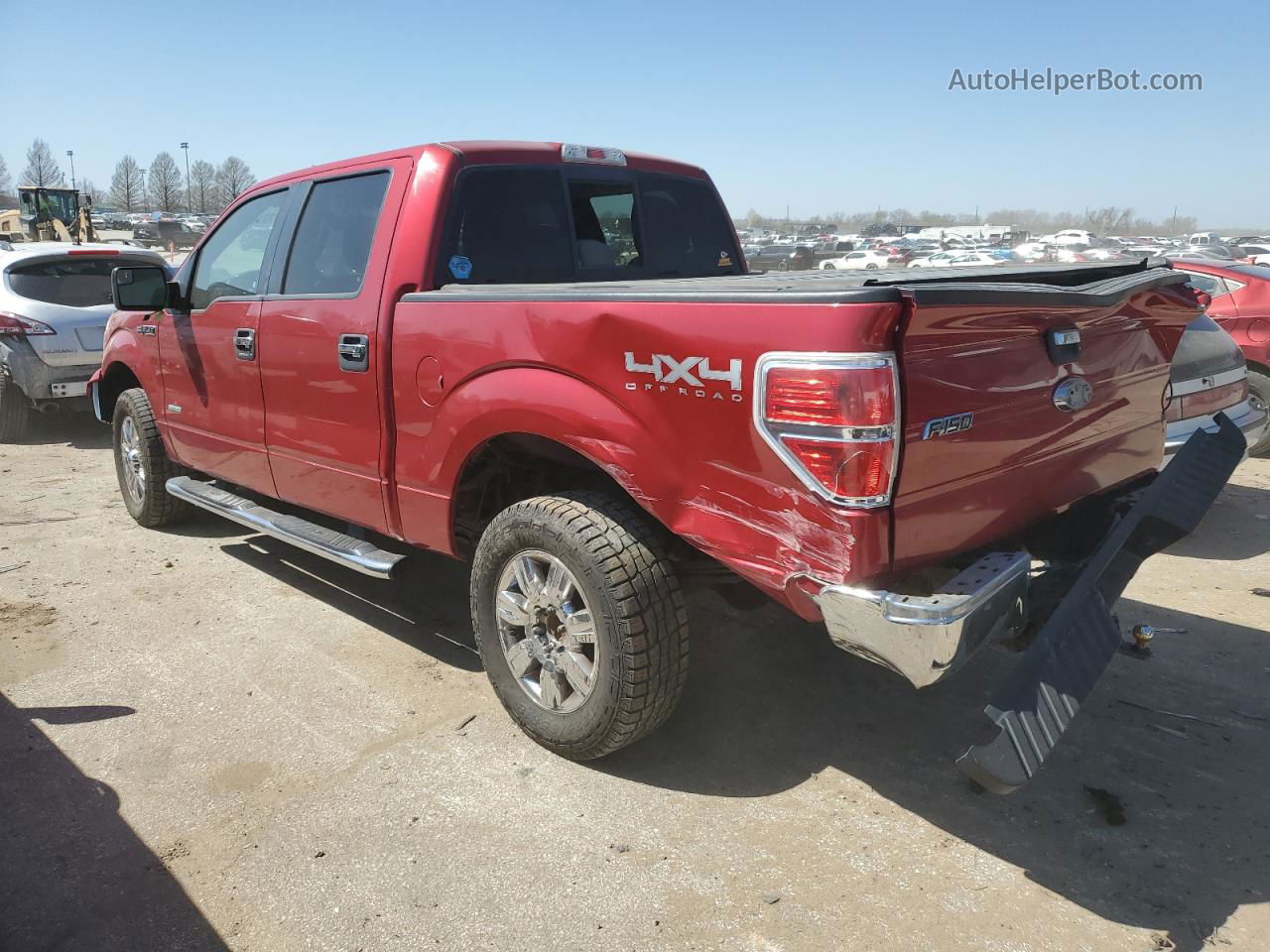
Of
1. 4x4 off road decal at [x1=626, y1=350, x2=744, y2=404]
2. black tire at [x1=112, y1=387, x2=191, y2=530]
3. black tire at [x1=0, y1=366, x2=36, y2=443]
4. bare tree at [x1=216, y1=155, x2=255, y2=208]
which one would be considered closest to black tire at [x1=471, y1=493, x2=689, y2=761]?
4x4 off road decal at [x1=626, y1=350, x2=744, y2=404]

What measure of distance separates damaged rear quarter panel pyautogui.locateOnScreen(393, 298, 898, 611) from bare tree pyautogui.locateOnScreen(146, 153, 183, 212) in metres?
109

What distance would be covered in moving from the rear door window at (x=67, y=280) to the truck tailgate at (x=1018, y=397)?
321 inches

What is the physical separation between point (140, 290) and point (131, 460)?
1.56 m

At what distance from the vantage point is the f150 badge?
7.64ft

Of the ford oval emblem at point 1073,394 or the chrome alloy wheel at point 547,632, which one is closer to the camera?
the ford oval emblem at point 1073,394

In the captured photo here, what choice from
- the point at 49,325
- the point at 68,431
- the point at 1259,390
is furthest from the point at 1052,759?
the point at 68,431

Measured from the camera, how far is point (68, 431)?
366 inches

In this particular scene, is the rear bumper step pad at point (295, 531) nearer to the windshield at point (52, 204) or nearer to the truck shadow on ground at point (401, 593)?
the truck shadow on ground at point (401, 593)

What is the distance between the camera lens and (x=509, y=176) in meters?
3.76

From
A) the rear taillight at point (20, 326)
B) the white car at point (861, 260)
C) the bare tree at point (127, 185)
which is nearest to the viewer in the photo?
the rear taillight at point (20, 326)

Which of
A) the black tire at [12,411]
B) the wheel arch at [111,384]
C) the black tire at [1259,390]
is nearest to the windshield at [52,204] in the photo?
the black tire at [12,411]

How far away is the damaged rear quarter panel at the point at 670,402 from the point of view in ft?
7.56

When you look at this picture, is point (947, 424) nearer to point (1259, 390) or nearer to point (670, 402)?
point (670, 402)

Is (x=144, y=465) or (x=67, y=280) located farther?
(x=67, y=280)
